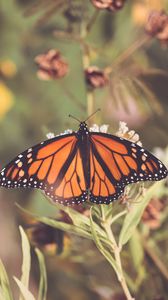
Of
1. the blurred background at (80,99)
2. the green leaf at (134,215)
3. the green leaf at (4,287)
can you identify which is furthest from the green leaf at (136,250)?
the green leaf at (4,287)

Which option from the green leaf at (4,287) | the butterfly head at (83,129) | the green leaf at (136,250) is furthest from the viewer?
the green leaf at (136,250)

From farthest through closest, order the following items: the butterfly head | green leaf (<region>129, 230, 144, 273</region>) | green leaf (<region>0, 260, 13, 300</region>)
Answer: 1. green leaf (<region>129, 230, 144, 273</region>)
2. the butterfly head
3. green leaf (<region>0, 260, 13, 300</region>)

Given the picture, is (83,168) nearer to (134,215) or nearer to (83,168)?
(83,168)

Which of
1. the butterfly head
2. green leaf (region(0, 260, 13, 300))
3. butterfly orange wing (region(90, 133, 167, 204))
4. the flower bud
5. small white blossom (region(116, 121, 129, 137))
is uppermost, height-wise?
the flower bud

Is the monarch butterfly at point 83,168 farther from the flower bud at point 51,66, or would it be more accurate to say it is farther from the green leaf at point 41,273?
the flower bud at point 51,66

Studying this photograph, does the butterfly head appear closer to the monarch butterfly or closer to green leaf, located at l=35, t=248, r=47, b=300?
the monarch butterfly

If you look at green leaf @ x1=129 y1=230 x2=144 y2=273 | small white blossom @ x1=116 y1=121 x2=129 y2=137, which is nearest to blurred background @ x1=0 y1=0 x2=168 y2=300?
green leaf @ x1=129 y1=230 x2=144 y2=273

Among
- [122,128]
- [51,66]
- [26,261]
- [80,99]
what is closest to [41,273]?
[26,261]

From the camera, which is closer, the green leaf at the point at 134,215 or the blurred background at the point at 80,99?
the green leaf at the point at 134,215
